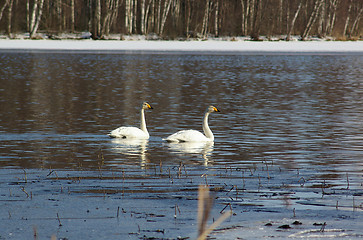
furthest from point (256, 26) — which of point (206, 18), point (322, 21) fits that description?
point (322, 21)

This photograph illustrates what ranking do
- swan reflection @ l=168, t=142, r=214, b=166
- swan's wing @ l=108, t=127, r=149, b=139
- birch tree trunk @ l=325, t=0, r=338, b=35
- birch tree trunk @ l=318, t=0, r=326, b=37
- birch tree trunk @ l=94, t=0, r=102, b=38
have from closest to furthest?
swan reflection @ l=168, t=142, r=214, b=166
swan's wing @ l=108, t=127, r=149, b=139
birch tree trunk @ l=94, t=0, r=102, b=38
birch tree trunk @ l=318, t=0, r=326, b=37
birch tree trunk @ l=325, t=0, r=338, b=35

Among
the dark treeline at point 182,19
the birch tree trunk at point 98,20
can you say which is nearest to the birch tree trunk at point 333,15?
the dark treeline at point 182,19

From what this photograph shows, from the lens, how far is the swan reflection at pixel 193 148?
1341 cm

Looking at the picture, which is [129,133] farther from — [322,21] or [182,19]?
[322,21]

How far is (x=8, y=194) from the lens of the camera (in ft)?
29.2

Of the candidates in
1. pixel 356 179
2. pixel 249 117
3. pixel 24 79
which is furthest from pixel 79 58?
pixel 356 179

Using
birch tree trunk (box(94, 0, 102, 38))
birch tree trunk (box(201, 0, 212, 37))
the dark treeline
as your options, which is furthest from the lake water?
the dark treeline

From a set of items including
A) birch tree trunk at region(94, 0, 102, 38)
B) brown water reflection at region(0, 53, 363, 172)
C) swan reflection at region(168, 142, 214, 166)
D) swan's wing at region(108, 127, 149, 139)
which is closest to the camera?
swan reflection at region(168, 142, 214, 166)

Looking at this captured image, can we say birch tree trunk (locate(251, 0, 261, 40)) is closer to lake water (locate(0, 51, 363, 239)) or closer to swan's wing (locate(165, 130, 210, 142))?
lake water (locate(0, 51, 363, 239))

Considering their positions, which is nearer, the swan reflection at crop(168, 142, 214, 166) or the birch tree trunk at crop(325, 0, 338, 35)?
the swan reflection at crop(168, 142, 214, 166)

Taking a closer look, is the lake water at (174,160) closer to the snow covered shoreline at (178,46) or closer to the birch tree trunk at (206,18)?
the snow covered shoreline at (178,46)

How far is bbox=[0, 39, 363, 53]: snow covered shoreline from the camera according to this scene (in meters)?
59.3

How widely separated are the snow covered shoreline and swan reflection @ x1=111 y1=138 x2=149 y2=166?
44151 mm

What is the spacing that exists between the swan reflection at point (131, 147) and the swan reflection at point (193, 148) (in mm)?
597
